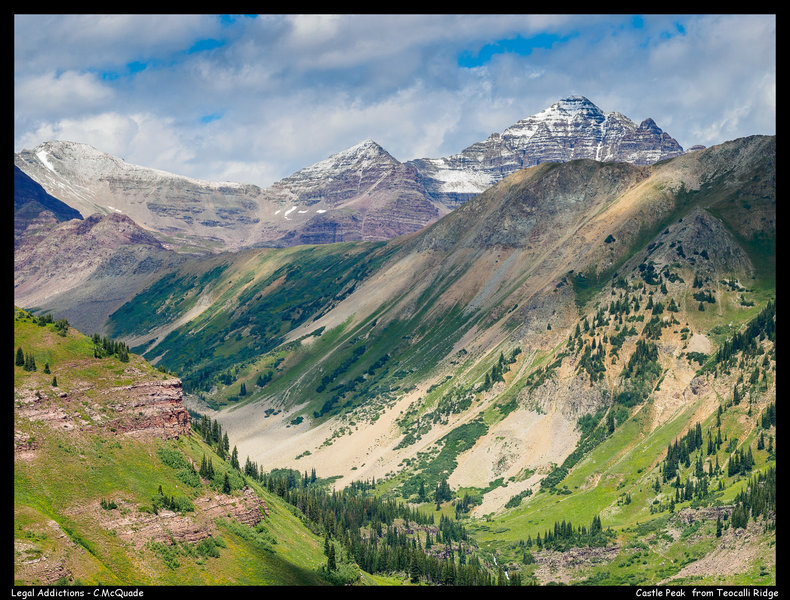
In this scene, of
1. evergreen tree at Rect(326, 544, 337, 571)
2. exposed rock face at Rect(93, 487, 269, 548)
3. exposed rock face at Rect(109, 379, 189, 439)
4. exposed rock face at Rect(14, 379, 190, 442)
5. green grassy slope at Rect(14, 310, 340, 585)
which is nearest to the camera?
green grassy slope at Rect(14, 310, 340, 585)

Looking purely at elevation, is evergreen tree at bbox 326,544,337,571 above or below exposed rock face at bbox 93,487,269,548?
below

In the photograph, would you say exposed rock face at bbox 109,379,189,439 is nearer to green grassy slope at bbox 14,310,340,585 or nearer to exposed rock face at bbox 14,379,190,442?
exposed rock face at bbox 14,379,190,442

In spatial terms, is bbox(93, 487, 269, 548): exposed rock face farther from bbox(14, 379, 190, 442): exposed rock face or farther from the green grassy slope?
bbox(14, 379, 190, 442): exposed rock face

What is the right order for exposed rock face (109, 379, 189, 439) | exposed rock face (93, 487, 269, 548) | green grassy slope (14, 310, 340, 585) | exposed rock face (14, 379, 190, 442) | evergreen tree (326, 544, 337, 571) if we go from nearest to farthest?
green grassy slope (14, 310, 340, 585) → exposed rock face (93, 487, 269, 548) → exposed rock face (14, 379, 190, 442) → exposed rock face (109, 379, 189, 439) → evergreen tree (326, 544, 337, 571)

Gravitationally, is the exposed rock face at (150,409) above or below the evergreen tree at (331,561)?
above

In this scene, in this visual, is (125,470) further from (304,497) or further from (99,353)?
(304,497)

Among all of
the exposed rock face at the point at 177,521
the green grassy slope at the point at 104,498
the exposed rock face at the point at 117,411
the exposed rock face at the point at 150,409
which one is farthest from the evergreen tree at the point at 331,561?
the exposed rock face at the point at 150,409

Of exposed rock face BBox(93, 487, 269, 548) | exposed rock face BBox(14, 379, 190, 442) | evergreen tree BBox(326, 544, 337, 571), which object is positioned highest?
exposed rock face BBox(14, 379, 190, 442)

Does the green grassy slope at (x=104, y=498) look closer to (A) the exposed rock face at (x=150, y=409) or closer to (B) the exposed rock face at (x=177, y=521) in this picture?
(B) the exposed rock face at (x=177, y=521)

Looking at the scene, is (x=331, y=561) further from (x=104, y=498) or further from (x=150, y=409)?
(x=104, y=498)

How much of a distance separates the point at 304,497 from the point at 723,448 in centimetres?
10249

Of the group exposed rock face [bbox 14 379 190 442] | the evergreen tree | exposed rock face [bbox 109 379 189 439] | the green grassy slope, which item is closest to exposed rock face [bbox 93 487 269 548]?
the green grassy slope

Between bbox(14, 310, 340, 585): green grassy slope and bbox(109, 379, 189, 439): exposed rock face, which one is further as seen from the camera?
bbox(109, 379, 189, 439): exposed rock face
